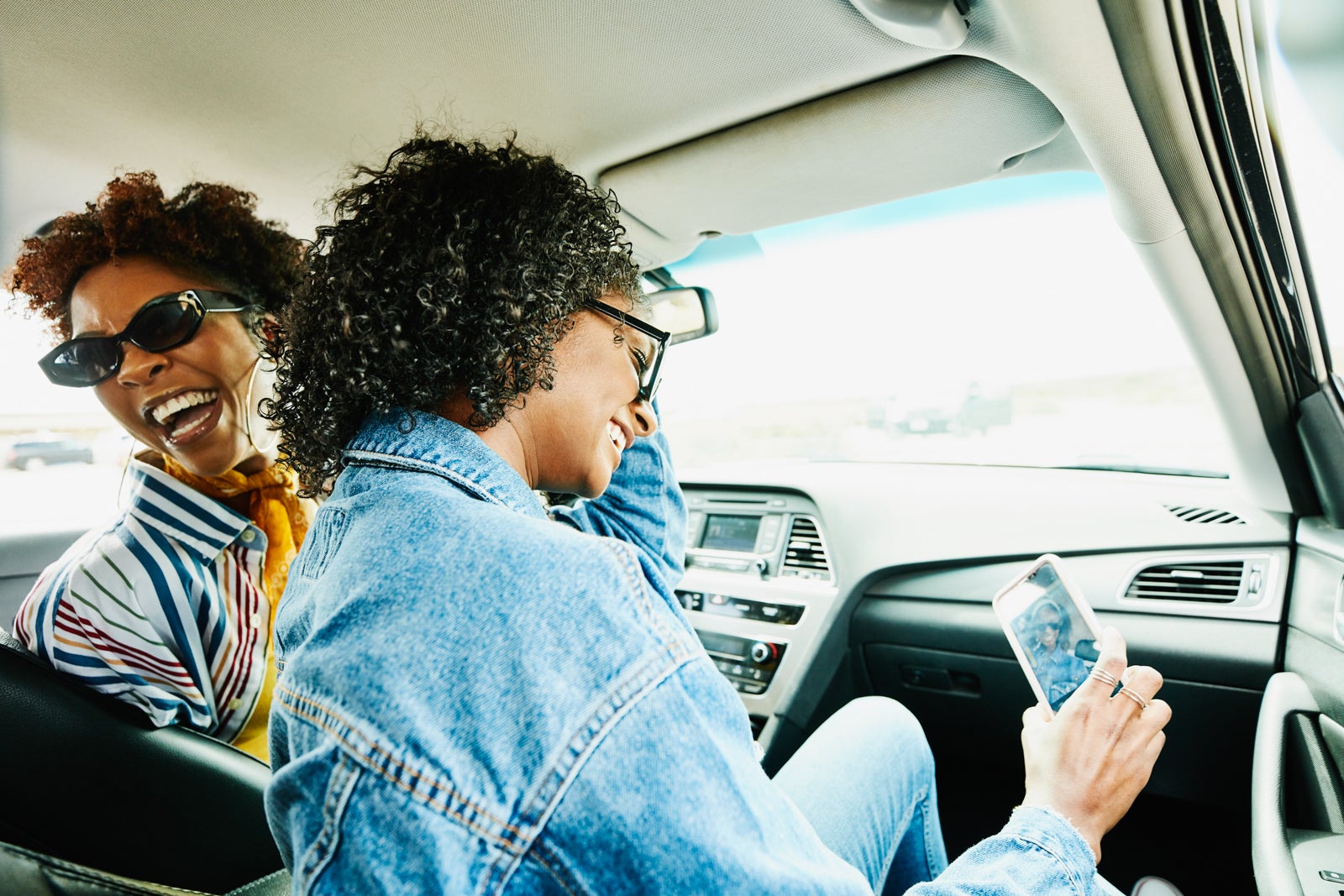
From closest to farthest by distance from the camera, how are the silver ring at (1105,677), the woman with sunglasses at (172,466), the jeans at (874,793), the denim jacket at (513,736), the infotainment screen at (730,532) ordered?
the denim jacket at (513,736) < the silver ring at (1105,677) < the woman with sunglasses at (172,466) < the jeans at (874,793) < the infotainment screen at (730,532)

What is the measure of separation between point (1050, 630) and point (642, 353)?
1137mm

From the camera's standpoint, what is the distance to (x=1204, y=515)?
2.24m

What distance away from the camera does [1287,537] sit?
2008 millimetres

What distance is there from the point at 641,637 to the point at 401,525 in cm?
31

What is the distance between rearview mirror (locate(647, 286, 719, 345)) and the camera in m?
2.73

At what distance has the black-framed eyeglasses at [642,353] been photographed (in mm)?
1330

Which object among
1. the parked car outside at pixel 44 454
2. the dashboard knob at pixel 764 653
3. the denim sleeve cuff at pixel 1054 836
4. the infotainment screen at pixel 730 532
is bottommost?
the parked car outside at pixel 44 454

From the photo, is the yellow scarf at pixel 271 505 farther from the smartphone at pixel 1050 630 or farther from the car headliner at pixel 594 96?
the smartphone at pixel 1050 630

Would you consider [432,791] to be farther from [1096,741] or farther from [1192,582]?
[1192,582]

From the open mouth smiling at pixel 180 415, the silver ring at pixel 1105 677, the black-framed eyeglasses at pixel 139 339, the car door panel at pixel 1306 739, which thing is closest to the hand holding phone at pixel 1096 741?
the silver ring at pixel 1105 677

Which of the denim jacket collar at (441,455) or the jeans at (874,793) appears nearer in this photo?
the denim jacket collar at (441,455)

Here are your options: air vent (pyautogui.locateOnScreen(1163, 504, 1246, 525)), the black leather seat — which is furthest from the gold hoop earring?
air vent (pyautogui.locateOnScreen(1163, 504, 1246, 525))

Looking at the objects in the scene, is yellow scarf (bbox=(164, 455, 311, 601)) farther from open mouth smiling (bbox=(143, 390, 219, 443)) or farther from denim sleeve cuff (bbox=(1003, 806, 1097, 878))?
denim sleeve cuff (bbox=(1003, 806, 1097, 878))

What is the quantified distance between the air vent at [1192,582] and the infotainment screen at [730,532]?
1.41 meters
